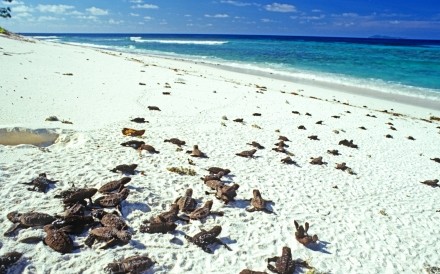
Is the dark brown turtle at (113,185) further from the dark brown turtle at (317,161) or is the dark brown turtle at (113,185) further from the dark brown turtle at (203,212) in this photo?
the dark brown turtle at (317,161)

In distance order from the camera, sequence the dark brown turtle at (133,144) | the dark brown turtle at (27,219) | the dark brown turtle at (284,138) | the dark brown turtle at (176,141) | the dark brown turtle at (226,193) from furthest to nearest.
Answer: the dark brown turtle at (284,138) → the dark brown turtle at (176,141) → the dark brown turtle at (133,144) → the dark brown turtle at (226,193) → the dark brown turtle at (27,219)

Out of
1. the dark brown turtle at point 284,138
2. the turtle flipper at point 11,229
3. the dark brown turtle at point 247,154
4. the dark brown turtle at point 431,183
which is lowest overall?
the dark brown turtle at point 431,183

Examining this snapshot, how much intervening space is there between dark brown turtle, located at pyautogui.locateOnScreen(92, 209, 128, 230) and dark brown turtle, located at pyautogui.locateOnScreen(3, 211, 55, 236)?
2.45 ft

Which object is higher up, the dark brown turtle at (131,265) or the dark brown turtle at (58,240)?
the dark brown turtle at (58,240)

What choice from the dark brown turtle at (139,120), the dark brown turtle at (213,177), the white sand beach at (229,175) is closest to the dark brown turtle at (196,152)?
the white sand beach at (229,175)

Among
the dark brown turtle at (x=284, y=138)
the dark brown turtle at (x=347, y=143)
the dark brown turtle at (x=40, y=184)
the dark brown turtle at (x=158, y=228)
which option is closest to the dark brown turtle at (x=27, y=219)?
the dark brown turtle at (x=40, y=184)

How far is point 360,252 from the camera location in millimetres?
6391

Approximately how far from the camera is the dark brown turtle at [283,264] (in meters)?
5.54

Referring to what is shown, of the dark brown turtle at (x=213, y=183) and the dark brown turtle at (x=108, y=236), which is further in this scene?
the dark brown turtle at (x=213, y=183)

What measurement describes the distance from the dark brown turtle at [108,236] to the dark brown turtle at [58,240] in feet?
0.90

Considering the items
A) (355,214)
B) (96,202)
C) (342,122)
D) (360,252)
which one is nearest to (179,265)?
(96,202)

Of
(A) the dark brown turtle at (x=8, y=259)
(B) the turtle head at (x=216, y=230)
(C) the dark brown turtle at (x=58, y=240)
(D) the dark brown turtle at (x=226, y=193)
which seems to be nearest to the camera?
(A) the dark brown turtle at (x=8, y=259)

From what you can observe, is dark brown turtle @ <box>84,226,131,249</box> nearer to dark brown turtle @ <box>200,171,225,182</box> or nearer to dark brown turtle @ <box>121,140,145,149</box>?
dark brown turtle @ <box>200,171,225,182</box>

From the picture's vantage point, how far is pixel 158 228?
6148 mm
